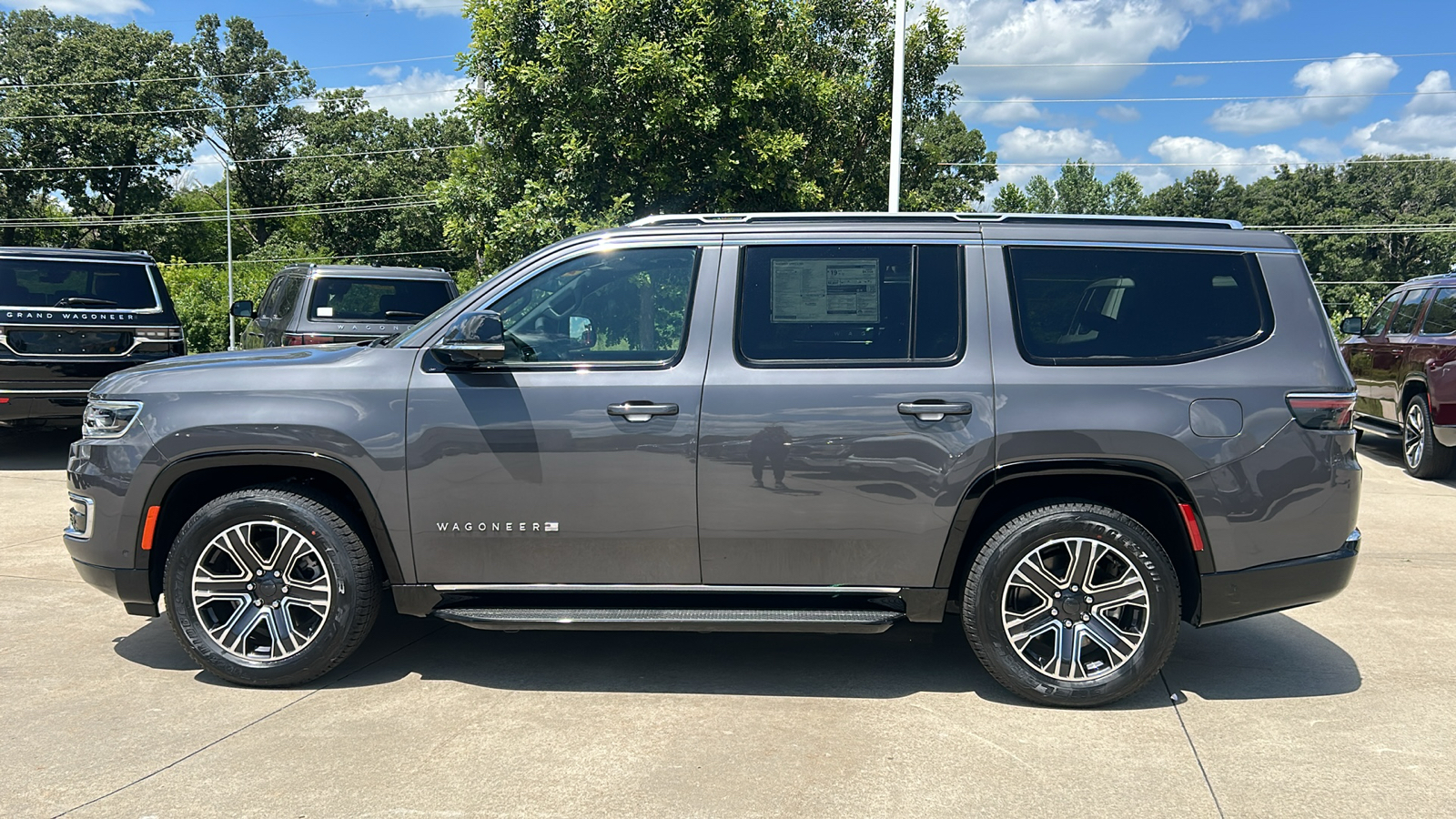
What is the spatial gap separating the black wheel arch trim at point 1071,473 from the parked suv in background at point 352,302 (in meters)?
7.75

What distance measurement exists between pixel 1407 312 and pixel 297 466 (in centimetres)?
1137

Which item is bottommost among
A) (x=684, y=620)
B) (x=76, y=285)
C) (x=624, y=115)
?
(x=684, y=620)

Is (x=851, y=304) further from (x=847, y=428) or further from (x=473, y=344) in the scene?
(x=473, y=344)

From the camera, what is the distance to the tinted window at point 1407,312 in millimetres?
10898

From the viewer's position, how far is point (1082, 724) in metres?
4.13

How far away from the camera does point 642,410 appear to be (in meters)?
4.19

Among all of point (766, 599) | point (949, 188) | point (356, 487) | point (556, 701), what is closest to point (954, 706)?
point (766, 599)

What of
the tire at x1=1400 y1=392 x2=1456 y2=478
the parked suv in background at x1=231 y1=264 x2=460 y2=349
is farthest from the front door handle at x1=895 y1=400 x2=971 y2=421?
the tire at x1=1400 y1=392 x2=1456 y2=478

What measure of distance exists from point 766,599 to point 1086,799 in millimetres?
1417

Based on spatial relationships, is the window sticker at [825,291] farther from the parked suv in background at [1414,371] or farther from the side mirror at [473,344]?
the parked suv in background at [1414,371]

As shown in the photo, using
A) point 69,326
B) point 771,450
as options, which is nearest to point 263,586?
point 771,450

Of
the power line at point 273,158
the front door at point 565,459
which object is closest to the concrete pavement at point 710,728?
the front door at point 565,459

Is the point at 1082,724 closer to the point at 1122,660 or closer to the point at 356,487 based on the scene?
the point at 1122,660

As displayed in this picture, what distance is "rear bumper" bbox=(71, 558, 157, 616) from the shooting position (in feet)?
14.4
